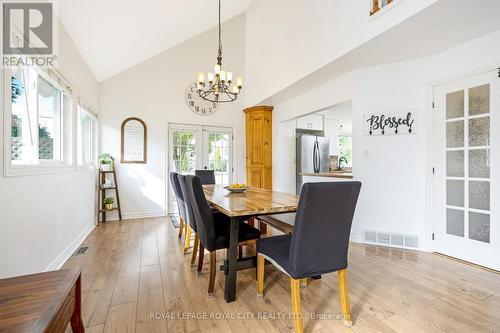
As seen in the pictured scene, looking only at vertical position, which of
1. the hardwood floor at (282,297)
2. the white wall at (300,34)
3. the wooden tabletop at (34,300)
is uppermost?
the white wall at (300,34)

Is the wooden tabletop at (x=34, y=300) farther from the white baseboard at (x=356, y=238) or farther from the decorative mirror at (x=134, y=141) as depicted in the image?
the decorative mirror at (x=134, y=141)

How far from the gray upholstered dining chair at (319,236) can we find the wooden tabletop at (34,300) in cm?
115

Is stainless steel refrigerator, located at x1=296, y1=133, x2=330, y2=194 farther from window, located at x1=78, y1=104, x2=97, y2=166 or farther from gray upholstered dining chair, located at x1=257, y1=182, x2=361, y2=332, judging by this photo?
window, located at x1=78, y1=104, x2=97, y2=166

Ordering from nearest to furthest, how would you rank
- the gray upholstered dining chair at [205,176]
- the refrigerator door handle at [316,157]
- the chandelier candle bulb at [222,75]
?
the chandelier candle bulb at [222,75], the gray upholstered dining chair at [205,176], the refrigerator door handle at [316,157]

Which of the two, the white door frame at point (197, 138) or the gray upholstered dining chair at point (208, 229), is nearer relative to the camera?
the gray upholstered dining chair at point (208, 229)

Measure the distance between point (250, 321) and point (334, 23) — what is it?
3.27 metres

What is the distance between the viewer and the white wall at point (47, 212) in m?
1.61

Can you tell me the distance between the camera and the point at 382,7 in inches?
91.0

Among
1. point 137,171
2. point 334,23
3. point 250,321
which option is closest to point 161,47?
point 137,171

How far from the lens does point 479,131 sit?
8.03 feet

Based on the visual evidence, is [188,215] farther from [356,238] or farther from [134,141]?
[134,141]

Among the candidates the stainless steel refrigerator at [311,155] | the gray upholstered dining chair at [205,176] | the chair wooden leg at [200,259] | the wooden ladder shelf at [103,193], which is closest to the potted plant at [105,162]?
the wooden ladder shelf at [103,193]

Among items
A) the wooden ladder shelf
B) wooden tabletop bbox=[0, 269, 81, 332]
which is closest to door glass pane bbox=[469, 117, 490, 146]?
wooden tabletop bbox=[0, 269, 81, 332]

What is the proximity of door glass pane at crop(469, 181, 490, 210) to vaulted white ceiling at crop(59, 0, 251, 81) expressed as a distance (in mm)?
4358
